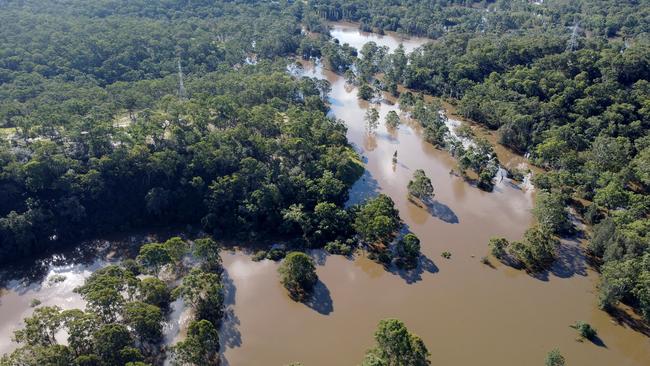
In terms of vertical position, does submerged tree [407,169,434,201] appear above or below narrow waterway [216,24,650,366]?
above

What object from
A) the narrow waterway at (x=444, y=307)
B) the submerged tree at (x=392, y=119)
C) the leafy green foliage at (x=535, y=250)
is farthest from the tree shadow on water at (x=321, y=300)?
the submerged tree at (x=392, y=119)

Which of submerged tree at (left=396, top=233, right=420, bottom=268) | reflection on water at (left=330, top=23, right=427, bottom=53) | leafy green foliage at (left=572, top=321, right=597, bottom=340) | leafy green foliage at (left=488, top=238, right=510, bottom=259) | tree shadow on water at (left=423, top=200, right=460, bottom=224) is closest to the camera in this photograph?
leafy green foliage at (left=572, top=321, right=597, bottom=340)

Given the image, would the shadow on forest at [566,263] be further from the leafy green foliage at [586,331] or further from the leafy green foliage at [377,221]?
the leafy green foliage at [377,221]

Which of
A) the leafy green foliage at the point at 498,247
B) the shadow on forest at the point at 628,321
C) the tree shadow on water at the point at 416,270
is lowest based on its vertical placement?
the tree shadow on water at the point at 416,270

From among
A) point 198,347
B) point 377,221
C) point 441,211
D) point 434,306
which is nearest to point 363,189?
point 441,211

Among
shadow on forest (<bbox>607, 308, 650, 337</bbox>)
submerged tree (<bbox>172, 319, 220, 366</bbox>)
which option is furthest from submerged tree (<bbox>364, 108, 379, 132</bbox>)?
submerged tree (<bbox>172, 319, 220, 366</bbox>)

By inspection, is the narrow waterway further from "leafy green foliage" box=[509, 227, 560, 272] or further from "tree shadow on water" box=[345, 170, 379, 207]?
"tree shadow on water" box=[345, 170, 379, 207]

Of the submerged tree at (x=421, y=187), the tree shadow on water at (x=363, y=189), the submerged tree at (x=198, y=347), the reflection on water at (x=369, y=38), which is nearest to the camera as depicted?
the submerged tree at (x=198, y=347)
